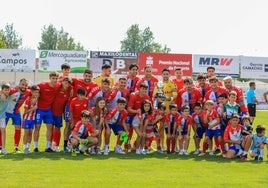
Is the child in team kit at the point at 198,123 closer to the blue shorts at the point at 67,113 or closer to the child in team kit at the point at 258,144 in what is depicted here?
the child in team kit at the point at 258,144

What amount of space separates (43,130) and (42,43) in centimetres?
8523

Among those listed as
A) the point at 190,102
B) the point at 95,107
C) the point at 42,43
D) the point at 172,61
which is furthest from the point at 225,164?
the point at 42,43

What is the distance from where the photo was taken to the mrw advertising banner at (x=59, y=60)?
38.6 m

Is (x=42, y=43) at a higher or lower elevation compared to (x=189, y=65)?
higher

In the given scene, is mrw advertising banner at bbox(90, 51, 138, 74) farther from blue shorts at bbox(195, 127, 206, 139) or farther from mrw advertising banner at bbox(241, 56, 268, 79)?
blue shorts at bbox(195, 127, 206, 139)

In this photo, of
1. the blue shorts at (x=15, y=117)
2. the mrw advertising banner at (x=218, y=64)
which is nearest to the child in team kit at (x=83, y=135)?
the blue shorts at (x=15, y=117)

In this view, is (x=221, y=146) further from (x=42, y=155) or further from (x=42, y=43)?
(x=42, y=43)

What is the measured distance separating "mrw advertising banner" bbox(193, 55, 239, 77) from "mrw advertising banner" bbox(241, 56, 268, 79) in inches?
25.4

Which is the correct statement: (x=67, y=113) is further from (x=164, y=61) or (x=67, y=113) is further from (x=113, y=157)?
(x=164, y=61)

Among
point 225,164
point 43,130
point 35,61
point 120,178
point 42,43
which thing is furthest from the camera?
point 42,43

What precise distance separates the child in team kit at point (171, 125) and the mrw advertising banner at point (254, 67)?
94.3ft

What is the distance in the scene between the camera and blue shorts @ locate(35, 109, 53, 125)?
1140cm

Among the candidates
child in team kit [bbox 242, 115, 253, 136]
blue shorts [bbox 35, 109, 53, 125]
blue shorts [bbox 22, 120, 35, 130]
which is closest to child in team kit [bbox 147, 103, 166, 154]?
child in team kit [bbox 242, 115, 253, 136]

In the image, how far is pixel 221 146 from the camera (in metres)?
11.7
